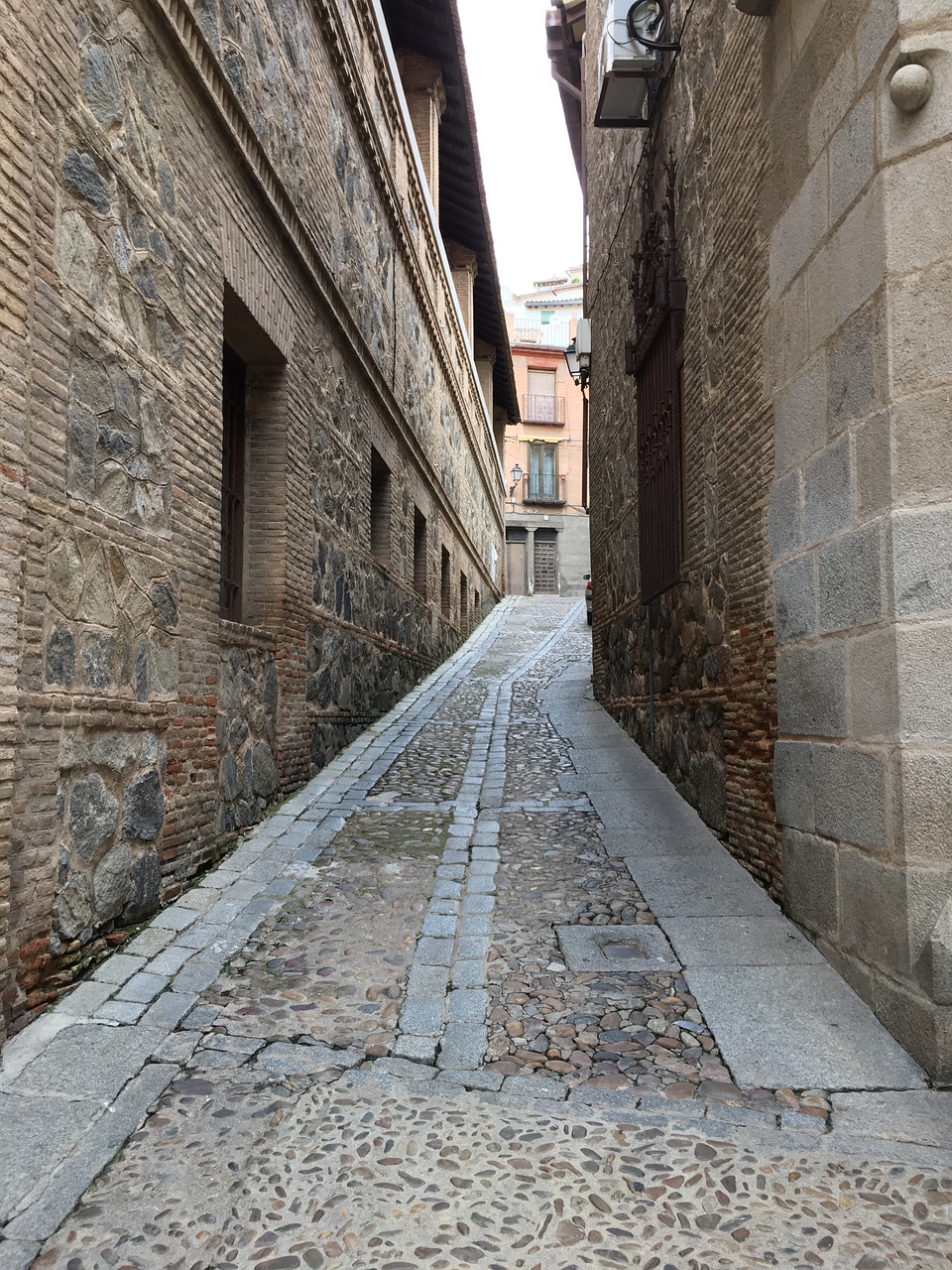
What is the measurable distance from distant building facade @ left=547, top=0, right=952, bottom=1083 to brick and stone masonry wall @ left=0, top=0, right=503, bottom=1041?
246 centimetres

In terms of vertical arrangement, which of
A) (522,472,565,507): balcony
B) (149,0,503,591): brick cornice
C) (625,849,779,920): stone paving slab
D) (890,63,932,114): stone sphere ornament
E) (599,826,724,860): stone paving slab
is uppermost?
(522,472,565,507): balcony

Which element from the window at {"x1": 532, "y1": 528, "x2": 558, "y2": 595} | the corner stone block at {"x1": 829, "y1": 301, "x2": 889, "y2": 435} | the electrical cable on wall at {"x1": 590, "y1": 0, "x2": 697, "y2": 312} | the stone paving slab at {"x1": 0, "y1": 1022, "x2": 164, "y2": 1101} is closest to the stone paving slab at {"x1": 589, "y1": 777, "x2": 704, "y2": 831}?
the corner stone block at {"x1": 829, "y1": 301, "x2": 889, "y2": 435}

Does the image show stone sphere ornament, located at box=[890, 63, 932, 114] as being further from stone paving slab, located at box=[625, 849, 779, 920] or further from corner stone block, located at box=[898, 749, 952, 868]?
stone paving slab, located at box=[625, 849, 779, 920]

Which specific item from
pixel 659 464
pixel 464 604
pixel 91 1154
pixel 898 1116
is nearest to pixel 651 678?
pixel 659 464

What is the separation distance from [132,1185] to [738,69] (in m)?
5.36

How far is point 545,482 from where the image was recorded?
3206cm

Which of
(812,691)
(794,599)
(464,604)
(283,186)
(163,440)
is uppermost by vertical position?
(283,186)

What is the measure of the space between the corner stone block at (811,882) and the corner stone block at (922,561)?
3.38 feet

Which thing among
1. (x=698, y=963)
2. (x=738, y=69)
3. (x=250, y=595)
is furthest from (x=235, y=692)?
(x=738, y=69)

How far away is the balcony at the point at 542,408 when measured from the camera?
32531 mm

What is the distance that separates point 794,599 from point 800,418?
2.45 ft

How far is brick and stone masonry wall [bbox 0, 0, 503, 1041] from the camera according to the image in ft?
10.2

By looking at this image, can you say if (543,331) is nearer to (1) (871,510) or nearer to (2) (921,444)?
(1) (871,510)

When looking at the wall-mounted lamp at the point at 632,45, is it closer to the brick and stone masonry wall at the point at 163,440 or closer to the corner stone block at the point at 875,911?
the brick and stone masonry wall at the point at 163,440
